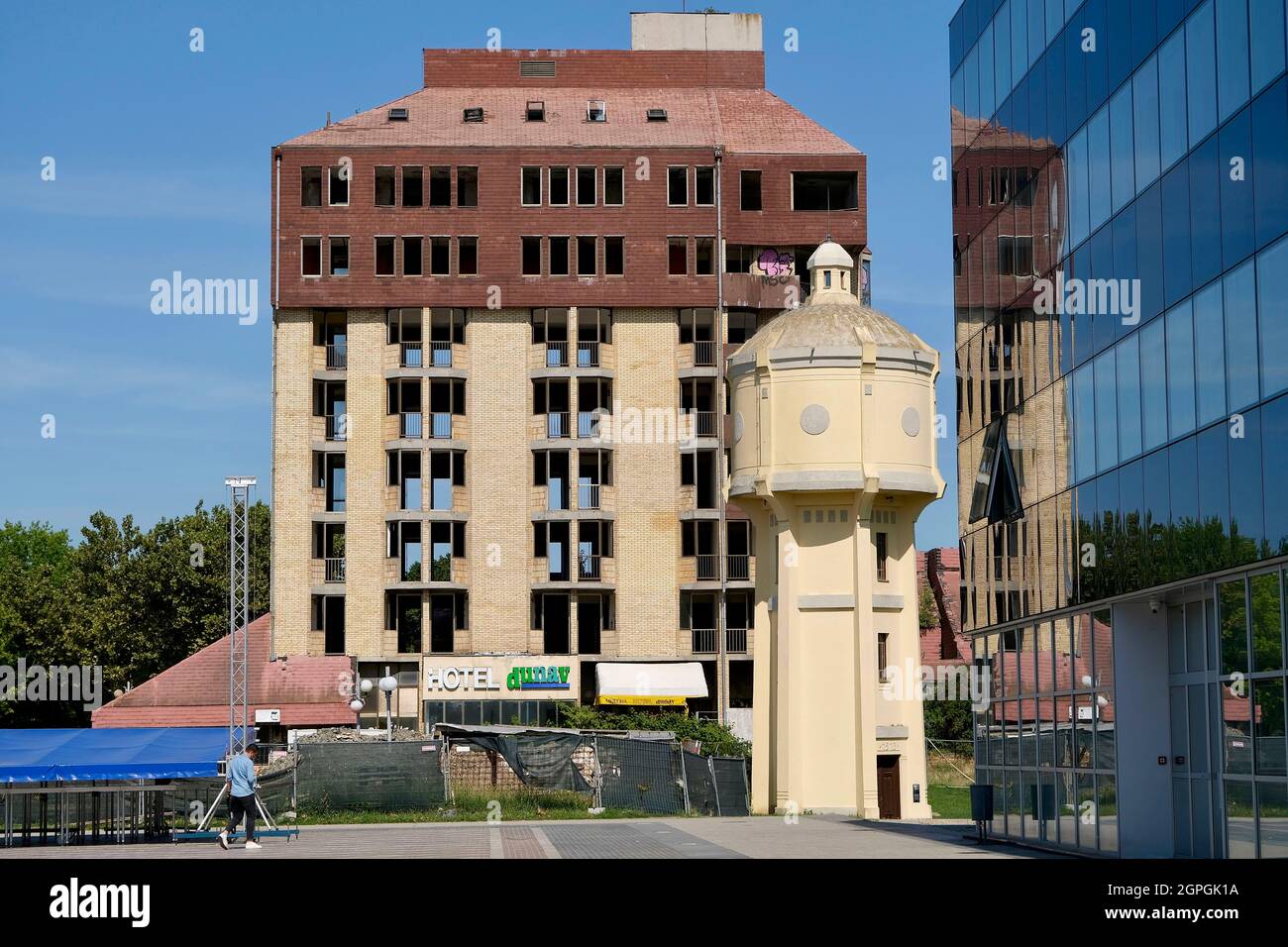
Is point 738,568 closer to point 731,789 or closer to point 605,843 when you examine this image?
point 731,789

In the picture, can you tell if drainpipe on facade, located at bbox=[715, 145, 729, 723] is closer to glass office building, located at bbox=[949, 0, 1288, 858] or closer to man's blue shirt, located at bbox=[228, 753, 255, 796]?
glass office building, located at bbox=[949, 0, 1288, 858]

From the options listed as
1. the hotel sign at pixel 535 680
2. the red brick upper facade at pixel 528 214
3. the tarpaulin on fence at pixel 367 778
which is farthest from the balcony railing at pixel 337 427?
the tarpaulin on fence at pixel 367 778

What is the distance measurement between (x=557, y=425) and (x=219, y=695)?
1954 centimetres

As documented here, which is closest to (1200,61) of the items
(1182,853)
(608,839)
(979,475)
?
(1182,853)

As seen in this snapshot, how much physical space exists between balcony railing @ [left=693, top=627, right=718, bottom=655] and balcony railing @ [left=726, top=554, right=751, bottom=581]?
2.73m

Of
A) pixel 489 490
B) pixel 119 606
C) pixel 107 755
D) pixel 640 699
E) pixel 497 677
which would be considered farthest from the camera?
pixel 119 606

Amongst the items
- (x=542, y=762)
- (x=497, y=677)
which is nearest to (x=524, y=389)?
(x=497, y=677)

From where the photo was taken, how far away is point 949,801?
65.4 meters

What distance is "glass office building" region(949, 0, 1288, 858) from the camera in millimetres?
23812

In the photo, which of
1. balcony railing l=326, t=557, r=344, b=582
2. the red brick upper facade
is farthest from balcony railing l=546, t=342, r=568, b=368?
balcony railing l=326, t=557, r=344, b=582

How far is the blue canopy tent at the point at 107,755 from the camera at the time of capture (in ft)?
123

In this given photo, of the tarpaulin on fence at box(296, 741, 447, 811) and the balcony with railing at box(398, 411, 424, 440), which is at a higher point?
the balcony with railing at box(398, 411, 424, 440)

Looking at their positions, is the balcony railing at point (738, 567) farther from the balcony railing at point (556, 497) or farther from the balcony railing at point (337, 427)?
the balcony railing at point (337, 427)

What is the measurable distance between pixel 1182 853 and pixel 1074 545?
19.2 feet
